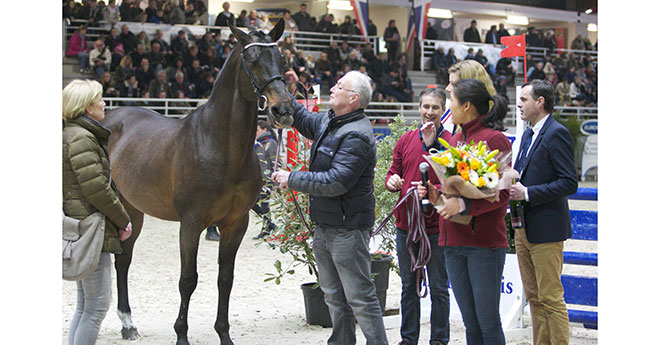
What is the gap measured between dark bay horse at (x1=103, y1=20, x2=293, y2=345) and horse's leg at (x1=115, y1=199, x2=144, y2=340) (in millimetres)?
19

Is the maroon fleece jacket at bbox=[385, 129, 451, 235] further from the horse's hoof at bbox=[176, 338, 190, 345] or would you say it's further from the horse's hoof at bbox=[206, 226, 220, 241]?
the horse's hoof at bbox=[206, 226, 220, 241]

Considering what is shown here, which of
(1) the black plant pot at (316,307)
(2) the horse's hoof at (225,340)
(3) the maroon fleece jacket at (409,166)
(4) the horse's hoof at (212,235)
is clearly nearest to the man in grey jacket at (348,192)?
(3) the maroon fleece jacket at (409,166)

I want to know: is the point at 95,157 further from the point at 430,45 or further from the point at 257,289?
the point at 430,45

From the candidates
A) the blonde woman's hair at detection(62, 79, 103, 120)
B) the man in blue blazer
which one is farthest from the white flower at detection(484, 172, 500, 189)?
the blonde woman's hair at detection(62, 79, 103, 120)

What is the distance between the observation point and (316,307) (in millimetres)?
5293

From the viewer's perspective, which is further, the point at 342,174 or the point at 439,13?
the point at 439,13

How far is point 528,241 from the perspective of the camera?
379cm

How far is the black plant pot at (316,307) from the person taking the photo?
Answer: 5.27 m

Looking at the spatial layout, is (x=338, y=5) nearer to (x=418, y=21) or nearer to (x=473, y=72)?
(x=418, y=21)

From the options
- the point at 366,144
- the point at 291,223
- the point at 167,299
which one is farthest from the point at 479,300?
the point at 167,299

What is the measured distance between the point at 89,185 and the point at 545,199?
2.25m

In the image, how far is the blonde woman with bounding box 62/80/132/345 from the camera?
3.36m

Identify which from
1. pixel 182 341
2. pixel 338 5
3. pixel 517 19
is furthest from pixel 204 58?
pixel 517 19

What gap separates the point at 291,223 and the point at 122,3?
52.3 feet
